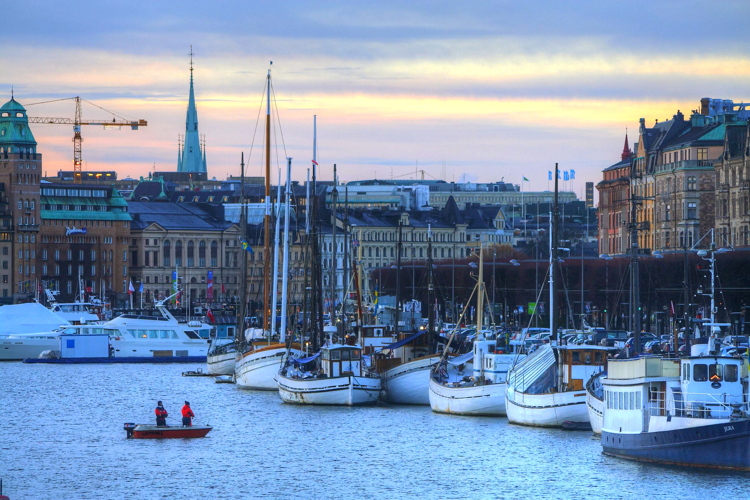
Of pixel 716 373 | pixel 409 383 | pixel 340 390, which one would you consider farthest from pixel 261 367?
pixel 716 373

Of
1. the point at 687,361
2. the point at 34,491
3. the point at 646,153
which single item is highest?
the point at 646,153

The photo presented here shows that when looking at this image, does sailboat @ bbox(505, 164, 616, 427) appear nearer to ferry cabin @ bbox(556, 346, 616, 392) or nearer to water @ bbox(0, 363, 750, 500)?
ferry cabin @ bbox(556, 346, 616, 392)

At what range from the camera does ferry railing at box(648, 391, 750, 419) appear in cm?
5738

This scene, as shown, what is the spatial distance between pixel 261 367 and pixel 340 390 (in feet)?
51.6

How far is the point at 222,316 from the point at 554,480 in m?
125

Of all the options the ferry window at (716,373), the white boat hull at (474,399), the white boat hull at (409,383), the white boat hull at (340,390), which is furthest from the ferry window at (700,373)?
the white boat hull at (340,390)

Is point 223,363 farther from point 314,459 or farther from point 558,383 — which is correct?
point 314,459

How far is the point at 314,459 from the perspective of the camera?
6825 centimetres

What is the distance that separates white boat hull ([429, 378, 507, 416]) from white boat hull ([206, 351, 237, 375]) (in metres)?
40.6

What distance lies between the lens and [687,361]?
5822 cm

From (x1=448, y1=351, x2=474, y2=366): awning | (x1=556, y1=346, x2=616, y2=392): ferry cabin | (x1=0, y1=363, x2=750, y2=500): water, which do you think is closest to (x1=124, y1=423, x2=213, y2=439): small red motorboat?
(x1=0, y1=363, x2=750, y2=500): water

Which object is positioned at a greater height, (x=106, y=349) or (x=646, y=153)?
(x=646, y=153)

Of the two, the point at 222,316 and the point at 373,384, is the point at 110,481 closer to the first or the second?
the point at 373,384

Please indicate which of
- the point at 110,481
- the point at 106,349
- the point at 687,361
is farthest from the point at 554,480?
the point at 106,349
